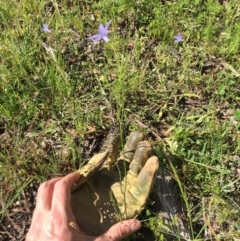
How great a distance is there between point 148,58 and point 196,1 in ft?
1.77

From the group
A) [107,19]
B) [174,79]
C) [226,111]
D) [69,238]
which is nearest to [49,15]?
[107,19]

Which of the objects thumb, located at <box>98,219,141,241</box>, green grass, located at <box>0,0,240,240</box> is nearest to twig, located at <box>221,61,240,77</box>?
green grass, located at <box>0,0,240,240</box>

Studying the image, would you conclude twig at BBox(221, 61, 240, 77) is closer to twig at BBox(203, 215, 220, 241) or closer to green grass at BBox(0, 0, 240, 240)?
green grass at BBox(0, 0, 240, 240)

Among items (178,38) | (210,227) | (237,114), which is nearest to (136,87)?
(178,38)

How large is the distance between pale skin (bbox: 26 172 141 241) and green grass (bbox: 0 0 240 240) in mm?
241

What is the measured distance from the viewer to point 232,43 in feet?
9.57

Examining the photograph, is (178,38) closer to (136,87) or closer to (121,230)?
(136,87)

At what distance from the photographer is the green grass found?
252 cm

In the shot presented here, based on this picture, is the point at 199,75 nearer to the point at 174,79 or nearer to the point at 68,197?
the point at 174,79

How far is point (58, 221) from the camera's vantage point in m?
1.97

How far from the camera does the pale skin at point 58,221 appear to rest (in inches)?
76.9

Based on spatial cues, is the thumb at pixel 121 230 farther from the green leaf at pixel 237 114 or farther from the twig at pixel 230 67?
the twig at pixel 230 67

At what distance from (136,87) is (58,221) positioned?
1.09 meters

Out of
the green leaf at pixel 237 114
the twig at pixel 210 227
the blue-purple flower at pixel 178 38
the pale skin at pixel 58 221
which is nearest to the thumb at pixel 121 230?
the pale skin at pixel 58 221
